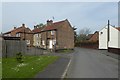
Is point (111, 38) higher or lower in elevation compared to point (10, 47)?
higher

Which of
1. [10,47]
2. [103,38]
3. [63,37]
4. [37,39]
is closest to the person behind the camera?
[10,47]

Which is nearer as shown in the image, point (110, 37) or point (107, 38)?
point (107, 38)

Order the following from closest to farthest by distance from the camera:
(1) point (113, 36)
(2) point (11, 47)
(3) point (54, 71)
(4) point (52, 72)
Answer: (4) point (52, 72)
(3) point (54, 71)
(2) point (11, 47)
(1) point (113, 36)

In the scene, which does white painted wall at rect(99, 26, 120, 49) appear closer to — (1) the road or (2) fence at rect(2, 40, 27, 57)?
(2) fence at rect(2, 40, 27, 57)

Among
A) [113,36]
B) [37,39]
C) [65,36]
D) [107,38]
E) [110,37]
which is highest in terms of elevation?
[113,36]

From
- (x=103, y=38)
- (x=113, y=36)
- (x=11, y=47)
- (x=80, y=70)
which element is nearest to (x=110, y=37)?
(x=113, y=36)

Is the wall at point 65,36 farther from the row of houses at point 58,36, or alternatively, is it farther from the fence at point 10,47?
the fence at point 10,47

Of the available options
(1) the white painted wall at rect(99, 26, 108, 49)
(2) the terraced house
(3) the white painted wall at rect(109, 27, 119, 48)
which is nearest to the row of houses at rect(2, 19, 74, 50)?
(2) the terraced house

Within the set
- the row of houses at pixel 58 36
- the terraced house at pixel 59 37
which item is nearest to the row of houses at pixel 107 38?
the row of houses at pixel 58 36

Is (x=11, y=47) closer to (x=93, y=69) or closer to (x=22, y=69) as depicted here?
(x=22, y=69)

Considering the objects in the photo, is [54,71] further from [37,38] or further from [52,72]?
[37,38]

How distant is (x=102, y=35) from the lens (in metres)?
60.8

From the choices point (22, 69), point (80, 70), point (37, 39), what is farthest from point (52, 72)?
point (37, 39)

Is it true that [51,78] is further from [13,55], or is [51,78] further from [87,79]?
[13,55]
